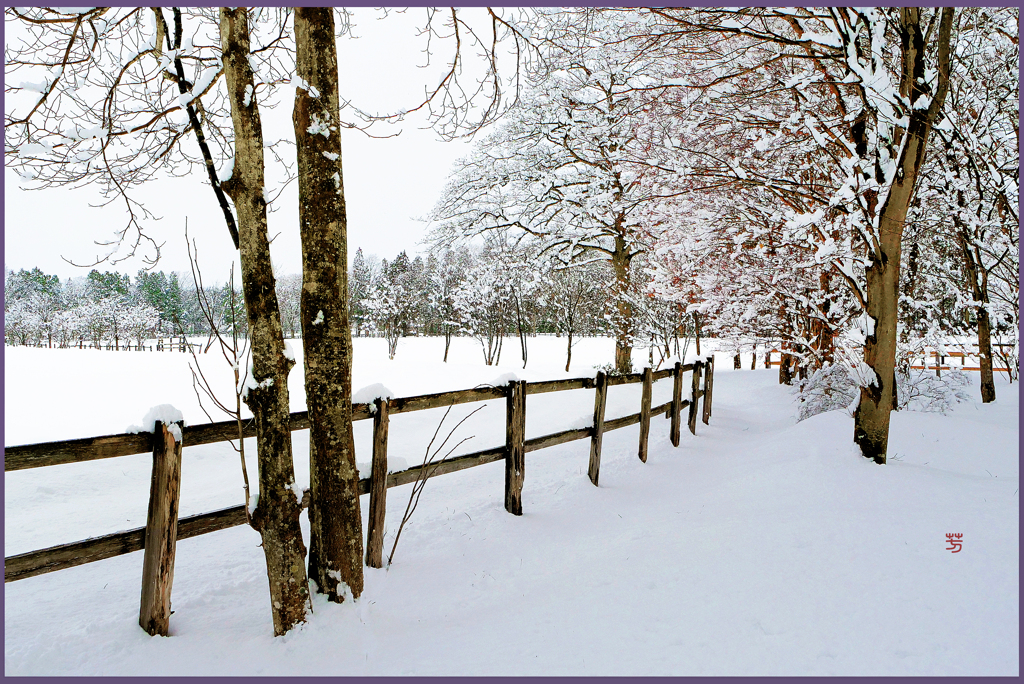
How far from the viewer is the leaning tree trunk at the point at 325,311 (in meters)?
3.02

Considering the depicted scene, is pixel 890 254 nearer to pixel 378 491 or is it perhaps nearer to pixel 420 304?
pixel 378 491

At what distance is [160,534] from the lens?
107 inches

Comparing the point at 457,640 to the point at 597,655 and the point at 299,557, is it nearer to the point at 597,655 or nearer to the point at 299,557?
the point at 597,655

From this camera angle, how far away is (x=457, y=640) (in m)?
2.95

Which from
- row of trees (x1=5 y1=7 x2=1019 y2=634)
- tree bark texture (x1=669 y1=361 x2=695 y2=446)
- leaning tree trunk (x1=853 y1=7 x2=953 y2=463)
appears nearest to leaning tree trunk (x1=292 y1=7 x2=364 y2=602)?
row of trees (x1=5 y1=7 x2=1019 y2=634)

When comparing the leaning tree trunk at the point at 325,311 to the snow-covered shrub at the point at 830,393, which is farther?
the snow-covered shrub at the point at 830,393

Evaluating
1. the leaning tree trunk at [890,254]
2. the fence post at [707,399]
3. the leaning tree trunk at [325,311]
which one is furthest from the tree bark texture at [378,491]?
the fence post at [707,399]

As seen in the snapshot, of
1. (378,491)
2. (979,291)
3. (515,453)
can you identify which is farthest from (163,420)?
(979,291)

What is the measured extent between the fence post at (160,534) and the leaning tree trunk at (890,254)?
656 centimetres

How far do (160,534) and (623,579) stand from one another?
2.79m

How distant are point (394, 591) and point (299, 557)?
760 millimetres

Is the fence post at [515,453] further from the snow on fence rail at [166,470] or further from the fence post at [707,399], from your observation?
the fence post at [707,399]

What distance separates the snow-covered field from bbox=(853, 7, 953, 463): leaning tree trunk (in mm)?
441

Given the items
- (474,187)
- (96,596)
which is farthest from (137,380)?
(96,596)
